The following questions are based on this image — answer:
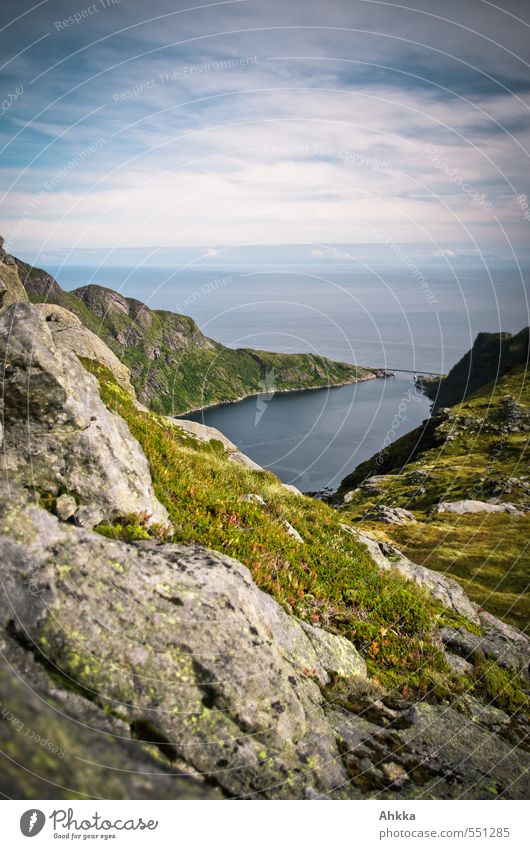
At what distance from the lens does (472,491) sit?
77938mm

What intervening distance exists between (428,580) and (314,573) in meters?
7.52

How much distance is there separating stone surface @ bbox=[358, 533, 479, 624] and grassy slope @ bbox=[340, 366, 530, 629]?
29.8 feet

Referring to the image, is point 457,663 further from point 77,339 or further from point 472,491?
point 472,491

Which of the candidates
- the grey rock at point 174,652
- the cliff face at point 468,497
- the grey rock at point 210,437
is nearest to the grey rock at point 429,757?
the grey rock at point 174,652

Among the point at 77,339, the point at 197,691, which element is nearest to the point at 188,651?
the point at 197,691

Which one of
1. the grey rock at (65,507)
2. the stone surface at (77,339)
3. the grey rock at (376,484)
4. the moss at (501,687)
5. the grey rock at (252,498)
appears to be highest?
the grey rock at (376,484)

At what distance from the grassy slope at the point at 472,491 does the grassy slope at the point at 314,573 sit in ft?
48.7

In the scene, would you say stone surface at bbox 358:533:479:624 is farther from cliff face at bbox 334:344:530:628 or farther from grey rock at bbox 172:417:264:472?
grey rock at bbox 172:417:264:472

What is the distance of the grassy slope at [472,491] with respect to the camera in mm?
33156

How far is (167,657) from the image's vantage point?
285 inches

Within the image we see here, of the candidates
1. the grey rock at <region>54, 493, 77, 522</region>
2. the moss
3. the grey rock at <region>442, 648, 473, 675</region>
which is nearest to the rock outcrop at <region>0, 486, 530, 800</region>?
the grey rock at <region>54, 493, 77, 522</region>

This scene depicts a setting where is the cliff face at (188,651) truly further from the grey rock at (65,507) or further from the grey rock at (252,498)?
the grey rock at (252,498)

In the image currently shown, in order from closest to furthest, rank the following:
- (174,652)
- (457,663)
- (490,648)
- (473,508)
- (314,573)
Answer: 1. (174,652)
2. (457,663)
3. (314,573)
4. (490,648)
5. (473,508)
